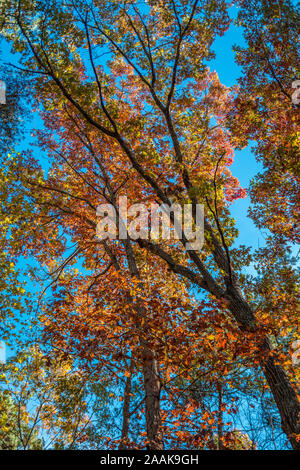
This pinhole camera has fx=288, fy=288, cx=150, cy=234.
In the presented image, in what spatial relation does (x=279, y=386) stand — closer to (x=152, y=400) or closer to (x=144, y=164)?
(x=152, y=400)

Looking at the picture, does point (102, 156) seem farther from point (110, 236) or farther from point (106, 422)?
point (106, 422)

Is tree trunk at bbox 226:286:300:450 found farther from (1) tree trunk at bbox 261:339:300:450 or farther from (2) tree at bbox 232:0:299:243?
(2) tree at bbox 232:0:299:243

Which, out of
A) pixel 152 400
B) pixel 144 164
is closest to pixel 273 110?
pixel 144 164

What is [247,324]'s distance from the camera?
5355 mm

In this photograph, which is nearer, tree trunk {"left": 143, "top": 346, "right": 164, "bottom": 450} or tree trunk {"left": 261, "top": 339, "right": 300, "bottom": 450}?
tree trunk {"left": 261, "top": 339, "right": 300, "bottom": 450}
